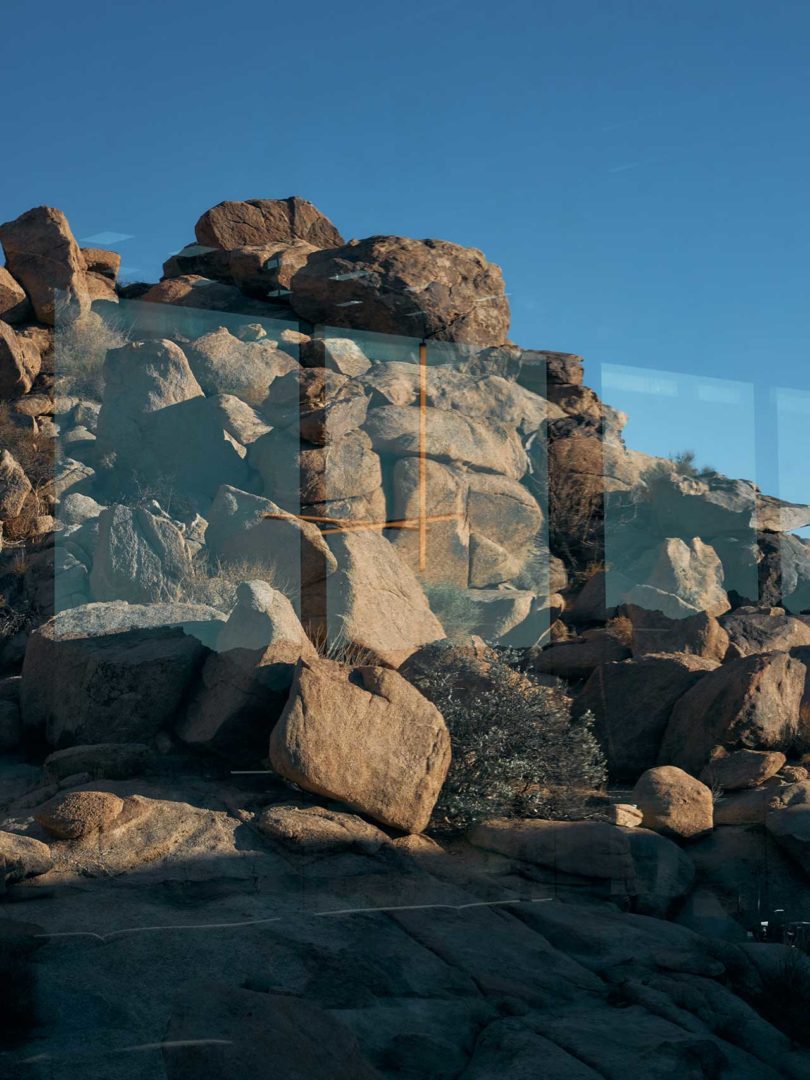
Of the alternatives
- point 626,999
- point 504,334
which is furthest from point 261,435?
point 626,999

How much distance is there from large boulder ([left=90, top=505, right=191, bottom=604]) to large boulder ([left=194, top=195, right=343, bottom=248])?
27.1ft

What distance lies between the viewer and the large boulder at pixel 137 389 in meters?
14.1

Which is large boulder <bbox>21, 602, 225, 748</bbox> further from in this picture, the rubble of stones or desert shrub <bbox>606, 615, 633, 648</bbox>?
desert shrub <bbox>606, 615, 633, 648</bbox>

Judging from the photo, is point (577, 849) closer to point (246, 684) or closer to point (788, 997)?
point (788, 997)

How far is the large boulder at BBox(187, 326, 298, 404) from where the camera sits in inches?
589

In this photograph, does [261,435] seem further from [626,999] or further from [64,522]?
[626,999]

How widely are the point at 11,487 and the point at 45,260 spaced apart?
4.74 m

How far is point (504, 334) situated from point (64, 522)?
6.82 metres

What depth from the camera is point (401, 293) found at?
610 inches

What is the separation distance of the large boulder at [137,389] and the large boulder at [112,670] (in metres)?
5.18

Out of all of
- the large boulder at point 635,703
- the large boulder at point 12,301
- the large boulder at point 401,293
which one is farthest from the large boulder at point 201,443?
the large boulder at point 635,703

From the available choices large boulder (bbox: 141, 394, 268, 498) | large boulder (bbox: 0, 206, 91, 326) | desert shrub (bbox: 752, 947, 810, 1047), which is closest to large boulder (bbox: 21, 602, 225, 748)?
desert shrub (bbox: 752, 947, 810, 1047)

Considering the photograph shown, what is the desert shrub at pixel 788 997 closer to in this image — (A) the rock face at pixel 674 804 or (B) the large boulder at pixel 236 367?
(A) the rock face at pixel 674 804

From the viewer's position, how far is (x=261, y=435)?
46.3 feet
